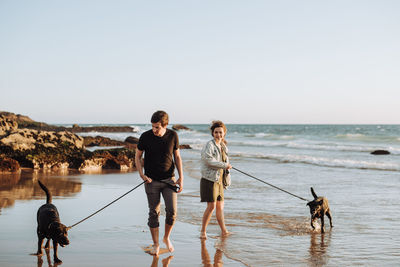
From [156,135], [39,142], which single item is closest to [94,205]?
[156,135]

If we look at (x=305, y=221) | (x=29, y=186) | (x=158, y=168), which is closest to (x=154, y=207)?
(x=158, y=168)

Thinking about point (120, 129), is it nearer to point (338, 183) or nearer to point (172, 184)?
point (338, 183)

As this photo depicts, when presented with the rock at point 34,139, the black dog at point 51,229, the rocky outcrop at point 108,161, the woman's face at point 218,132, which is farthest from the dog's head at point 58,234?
the rock at point 34,139

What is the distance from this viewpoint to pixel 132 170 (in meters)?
14.1

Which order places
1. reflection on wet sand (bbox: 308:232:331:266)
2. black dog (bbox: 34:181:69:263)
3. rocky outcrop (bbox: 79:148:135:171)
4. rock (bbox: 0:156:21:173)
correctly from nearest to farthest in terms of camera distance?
black dog (bbox: 34:181:69:263)
reflection on wet sand (bbox: 308:232:331:266)
rock (bbox: 0:156:21:173)
rocky outcrop (bbox: 79:148:135:171)

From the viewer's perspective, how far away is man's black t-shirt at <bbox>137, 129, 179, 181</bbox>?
5.05 meters

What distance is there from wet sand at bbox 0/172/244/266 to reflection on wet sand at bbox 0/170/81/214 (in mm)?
18

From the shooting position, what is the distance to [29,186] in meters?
9.45

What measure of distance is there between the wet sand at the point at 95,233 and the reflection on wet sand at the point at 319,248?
3.33ft

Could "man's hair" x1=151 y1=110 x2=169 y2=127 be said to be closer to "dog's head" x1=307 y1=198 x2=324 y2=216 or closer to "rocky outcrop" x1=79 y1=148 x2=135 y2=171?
"dog's head" x1=307 y1=198 x2=324 y2=216

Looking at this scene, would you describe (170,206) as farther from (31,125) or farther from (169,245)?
(31,125)

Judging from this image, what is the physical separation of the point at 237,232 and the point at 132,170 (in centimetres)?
815

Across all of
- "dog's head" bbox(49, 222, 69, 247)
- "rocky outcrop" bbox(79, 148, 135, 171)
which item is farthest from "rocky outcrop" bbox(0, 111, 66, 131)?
"dog's head" bbox(49, 222, 69, 247)

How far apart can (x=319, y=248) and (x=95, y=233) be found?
124 inches
